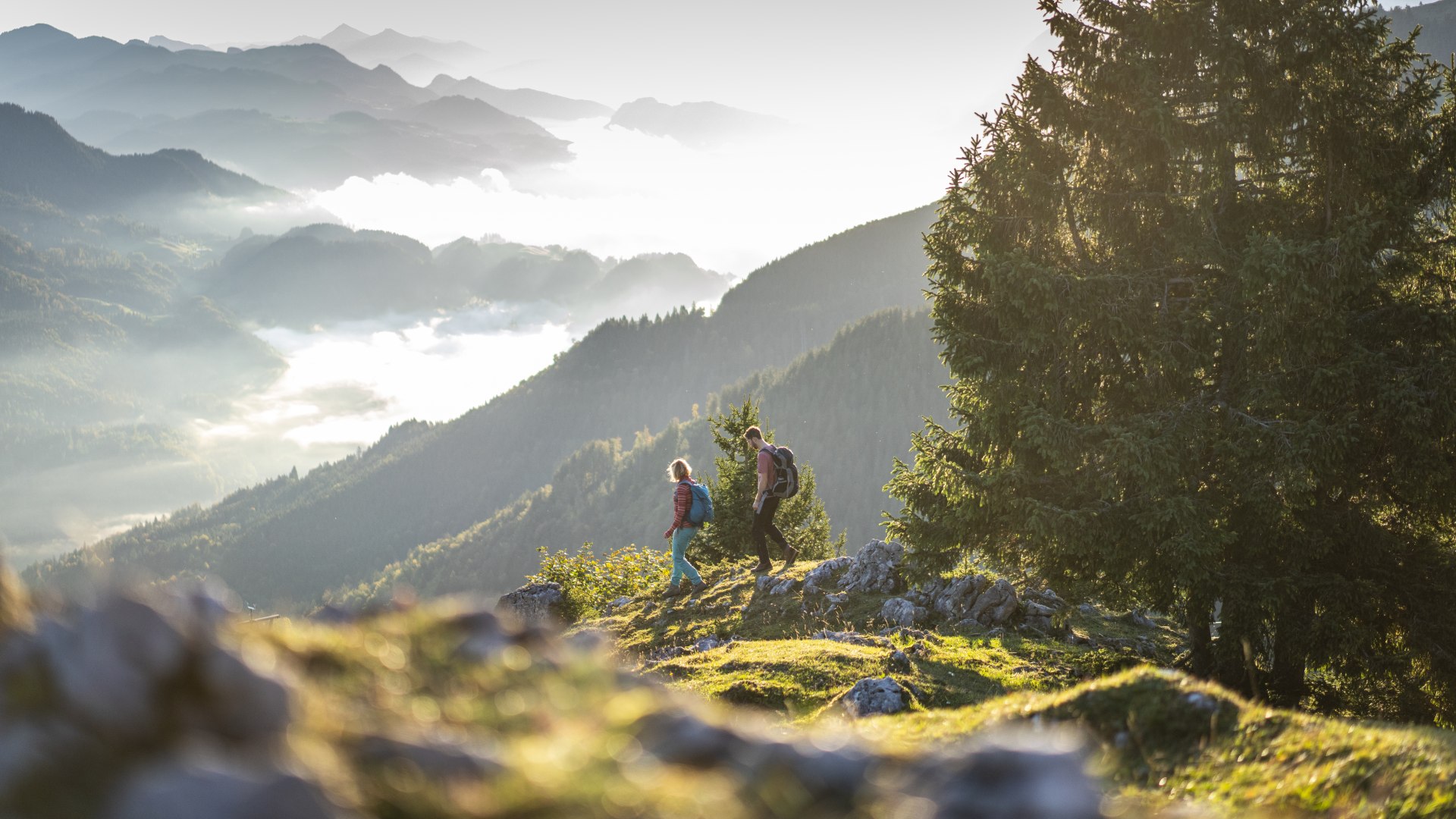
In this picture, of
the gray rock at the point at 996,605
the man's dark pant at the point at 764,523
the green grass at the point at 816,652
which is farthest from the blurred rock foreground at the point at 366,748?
the man's dark pant at the point at 764,523

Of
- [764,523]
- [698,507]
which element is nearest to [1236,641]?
[764,523]

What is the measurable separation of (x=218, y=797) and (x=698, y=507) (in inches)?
616

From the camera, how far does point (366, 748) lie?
2512 millimetres

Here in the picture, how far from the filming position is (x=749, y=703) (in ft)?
31.2

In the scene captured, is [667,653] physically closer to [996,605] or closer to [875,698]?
[875,698]

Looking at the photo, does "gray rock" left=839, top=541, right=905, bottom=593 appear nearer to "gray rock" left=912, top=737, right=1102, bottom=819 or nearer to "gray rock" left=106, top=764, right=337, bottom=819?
"gray rock" left=912, top=737, right=1102, bottom=819

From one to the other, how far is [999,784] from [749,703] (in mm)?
7273

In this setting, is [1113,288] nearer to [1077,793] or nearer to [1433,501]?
[1433,501]

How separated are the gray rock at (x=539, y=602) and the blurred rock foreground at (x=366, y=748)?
17.0 meters

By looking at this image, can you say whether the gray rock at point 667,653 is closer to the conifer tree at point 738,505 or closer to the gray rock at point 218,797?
the conifer tree at point 738,505

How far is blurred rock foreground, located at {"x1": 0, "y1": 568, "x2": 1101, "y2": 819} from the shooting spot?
6.89 feet

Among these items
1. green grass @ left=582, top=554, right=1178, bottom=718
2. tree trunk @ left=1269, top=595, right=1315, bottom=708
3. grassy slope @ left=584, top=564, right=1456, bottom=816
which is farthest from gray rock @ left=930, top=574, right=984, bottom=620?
grassy slope @ left=584, top=564, right=1456, bottom=816

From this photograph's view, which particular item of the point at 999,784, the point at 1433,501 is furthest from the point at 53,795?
the point at 1433,501

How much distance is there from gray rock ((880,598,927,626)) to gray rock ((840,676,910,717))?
7272 mm
